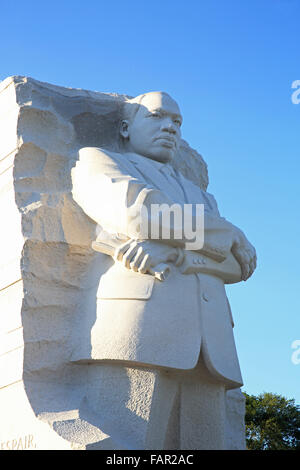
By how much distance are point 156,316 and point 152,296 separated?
13cm

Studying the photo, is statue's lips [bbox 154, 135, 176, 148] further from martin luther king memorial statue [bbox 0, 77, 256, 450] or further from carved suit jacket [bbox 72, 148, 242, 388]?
carved suit jacket [bbox 72, 148, 242, 388]

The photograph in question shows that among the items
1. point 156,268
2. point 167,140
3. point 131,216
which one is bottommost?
point 156,268

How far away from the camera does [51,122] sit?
192 inches

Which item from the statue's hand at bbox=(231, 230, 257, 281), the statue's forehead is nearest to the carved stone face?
the statue's forehead

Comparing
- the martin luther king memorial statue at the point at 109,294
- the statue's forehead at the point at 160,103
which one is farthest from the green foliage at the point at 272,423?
the statue's forehead at the point at 160,103

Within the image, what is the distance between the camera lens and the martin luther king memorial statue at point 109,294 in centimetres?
390

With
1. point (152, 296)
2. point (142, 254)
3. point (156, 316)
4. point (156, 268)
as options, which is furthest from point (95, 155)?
point (156, 316)

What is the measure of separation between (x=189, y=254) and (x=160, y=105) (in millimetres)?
1265

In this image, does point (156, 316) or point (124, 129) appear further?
point (124, 129)

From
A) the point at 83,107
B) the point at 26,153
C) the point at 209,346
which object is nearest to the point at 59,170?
the point at 26,153

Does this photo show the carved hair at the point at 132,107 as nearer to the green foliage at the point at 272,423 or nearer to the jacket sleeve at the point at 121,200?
the jacket sleeve at the point at 121,200

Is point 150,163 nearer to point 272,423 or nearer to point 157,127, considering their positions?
point 157,127

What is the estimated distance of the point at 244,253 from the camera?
4.52 meters

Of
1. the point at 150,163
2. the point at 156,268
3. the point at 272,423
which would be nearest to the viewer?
the point at 156,268
